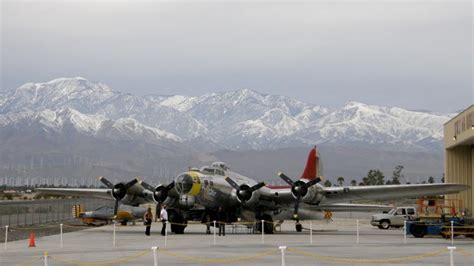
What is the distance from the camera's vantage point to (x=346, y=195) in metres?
Result: 43.3

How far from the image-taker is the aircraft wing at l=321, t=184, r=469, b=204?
132 ft

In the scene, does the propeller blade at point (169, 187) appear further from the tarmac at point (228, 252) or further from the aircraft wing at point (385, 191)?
the aircraft wing at point (385, 191)

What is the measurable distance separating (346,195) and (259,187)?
5.00 metres

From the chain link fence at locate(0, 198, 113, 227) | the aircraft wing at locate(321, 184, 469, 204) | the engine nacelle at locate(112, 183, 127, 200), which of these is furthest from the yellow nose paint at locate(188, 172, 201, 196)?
the chain link fence at locate(0, 198, 113, 227)

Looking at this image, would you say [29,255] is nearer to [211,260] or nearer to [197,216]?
[211,260]

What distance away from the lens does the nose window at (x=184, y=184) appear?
134 ft

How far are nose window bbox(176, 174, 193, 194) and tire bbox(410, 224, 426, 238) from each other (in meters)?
11.7

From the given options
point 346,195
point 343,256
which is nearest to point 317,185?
point 346,195

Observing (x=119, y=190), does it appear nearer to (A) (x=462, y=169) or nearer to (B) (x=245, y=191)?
(B) (x=245, y=191)

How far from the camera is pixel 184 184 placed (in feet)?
134

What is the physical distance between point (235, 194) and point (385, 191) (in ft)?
27.1

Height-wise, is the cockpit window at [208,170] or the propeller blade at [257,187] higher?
the cockpit window at [208,170]

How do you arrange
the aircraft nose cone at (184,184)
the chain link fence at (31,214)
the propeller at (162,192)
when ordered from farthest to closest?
the chain link fence at (31,214) → the propeller at (162,192) → the aircraft nose cone at (184,184)

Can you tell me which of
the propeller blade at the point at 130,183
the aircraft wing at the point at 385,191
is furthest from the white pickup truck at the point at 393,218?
the propeller blade at the point at 130,183
